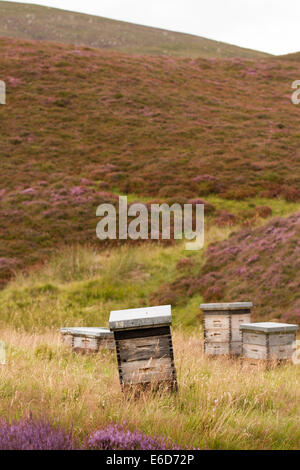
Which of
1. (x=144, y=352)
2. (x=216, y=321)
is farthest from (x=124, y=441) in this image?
(x=216, y=321)

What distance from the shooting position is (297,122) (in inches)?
1278

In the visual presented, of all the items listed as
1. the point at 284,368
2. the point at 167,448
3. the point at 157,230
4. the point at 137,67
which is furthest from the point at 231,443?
the point at 137,67

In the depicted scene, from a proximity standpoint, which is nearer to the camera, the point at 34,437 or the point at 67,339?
the point at 34,437

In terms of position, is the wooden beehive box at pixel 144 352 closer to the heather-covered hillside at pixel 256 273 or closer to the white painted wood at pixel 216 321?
the white painted wood at pixel 216 321

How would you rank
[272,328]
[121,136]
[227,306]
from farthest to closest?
[121,136] < [227,306] < [272,328]

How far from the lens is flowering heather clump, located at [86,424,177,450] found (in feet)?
13.0

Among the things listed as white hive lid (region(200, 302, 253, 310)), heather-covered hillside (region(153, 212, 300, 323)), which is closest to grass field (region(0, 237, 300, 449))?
white hive lid (region(200, 302, 253, 310))

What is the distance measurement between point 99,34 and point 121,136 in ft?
235

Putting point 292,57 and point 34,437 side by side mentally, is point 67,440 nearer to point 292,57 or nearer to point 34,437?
point 34,437

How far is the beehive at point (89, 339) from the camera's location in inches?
346

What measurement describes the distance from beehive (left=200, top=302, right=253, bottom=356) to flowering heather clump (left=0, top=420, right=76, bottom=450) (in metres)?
5.65

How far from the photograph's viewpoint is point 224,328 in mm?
9531

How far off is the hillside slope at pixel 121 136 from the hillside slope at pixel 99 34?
4617cm
